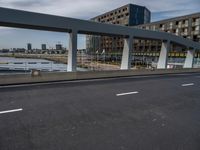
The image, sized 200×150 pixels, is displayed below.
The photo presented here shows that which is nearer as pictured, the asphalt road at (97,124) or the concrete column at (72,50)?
the asphalt road at (97,124)

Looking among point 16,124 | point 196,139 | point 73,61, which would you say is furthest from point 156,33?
point 16,124

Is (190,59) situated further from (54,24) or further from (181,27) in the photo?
(181,27)

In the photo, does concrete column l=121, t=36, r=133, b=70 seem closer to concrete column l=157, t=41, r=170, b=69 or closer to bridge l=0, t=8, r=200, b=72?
bridge l=0, t=8, r=200, b=72

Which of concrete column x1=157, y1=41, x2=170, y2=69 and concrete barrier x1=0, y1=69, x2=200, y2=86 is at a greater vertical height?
concrete column x1=157, y1=41, x2=170, y2=69

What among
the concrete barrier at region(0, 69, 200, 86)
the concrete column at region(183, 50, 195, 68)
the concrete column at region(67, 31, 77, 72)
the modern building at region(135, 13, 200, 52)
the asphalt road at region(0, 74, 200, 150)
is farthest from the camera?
the modern building at region(135, 13, 200, 52)

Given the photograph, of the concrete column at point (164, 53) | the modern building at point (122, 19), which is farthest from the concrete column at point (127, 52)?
the modern building at point (122, 19)

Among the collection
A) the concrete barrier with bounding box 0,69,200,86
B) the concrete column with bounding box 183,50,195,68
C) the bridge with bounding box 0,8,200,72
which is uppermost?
the bridge with bounding box 0,8,200,72

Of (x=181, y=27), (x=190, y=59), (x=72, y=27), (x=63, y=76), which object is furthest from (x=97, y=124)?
(x=181, y=27)

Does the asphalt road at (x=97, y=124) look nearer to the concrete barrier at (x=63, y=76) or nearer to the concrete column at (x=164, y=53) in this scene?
the concrete barrier at (x=63, y=76)

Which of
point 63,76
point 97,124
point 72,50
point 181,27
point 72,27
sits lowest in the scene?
point 97,124

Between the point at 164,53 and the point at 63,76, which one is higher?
the point at 164,53

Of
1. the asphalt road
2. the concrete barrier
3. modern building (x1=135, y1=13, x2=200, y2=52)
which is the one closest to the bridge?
the concrete barrier

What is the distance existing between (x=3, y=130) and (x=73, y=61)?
32.7ft

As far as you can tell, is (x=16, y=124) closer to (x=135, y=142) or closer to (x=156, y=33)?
(x=135, y=142)
